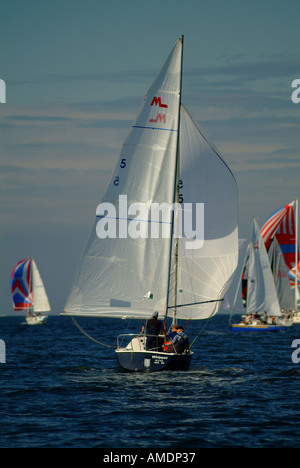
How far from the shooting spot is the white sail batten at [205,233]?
26516mm

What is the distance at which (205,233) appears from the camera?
1048 inches

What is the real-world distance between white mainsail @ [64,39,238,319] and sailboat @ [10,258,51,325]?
70.3m

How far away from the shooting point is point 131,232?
2581 cm

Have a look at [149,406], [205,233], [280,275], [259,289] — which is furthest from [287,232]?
[149,406]

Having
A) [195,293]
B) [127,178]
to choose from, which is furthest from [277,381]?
[127,178]

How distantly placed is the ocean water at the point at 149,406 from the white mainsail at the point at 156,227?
2.71 m

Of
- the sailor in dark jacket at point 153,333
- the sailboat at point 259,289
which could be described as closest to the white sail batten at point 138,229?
the sailor in dark jacket at point 153,333

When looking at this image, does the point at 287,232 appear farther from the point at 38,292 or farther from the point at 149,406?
the point at 149,406

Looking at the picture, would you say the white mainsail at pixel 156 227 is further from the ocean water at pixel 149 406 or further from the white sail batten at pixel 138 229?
the ocean water at pixel 149 406

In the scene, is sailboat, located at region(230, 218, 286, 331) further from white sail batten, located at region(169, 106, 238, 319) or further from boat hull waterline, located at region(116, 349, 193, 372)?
boat hull waterline, located at region(116, 349, 193, 372)

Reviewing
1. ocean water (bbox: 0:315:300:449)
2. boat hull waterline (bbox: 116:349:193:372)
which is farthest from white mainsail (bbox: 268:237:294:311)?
boat hull waterline (bbox: 116:349:193:372)

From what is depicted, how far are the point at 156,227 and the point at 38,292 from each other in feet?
240

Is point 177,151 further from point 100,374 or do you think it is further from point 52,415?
point 52,415
